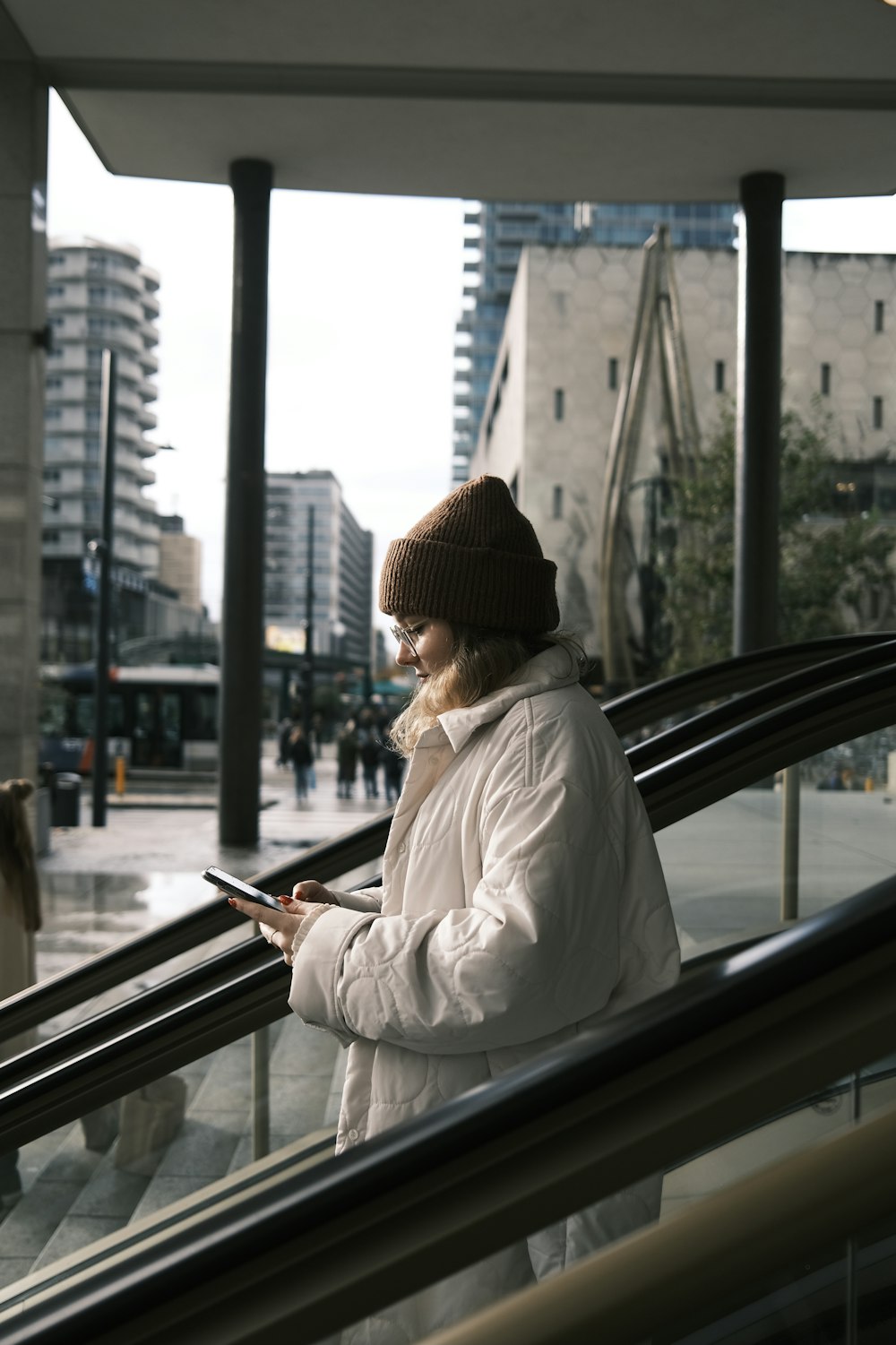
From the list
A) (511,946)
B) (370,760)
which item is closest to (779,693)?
(511,946)

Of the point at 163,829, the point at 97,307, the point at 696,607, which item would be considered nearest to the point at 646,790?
the point at 163,829

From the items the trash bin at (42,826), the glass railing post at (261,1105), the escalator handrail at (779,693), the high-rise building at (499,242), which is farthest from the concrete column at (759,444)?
the high-rise building at (499,242)

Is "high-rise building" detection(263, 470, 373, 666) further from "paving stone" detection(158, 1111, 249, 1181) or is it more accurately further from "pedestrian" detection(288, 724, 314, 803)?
"paving stone" detection(158, 1111, 249, 1181)

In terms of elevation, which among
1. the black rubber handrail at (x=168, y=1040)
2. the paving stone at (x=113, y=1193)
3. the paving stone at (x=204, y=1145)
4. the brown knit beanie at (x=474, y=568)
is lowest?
the paving stone at (x=113, y=1193)

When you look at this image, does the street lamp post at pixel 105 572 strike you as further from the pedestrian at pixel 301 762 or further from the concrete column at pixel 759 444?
the concrete column at pixel 759 444

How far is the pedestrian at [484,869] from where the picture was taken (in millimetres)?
1377

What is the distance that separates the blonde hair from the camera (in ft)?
5.36

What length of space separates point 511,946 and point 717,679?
98.3 inches

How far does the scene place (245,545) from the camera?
1169 centimetres

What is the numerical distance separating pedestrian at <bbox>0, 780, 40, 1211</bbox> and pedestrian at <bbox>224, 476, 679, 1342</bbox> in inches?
148

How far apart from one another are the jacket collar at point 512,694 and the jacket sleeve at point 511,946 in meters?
0.14

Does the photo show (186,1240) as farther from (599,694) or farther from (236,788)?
(599,694)

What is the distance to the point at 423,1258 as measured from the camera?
2.74 ft

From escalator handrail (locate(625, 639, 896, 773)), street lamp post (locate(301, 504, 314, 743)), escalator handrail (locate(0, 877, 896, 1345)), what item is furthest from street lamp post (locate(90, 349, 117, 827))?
escalator handrail (locate(0, 877, 896, 1345))
